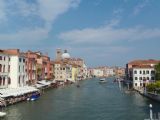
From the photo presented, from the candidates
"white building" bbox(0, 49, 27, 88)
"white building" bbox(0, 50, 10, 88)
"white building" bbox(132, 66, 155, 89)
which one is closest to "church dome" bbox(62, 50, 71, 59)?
"white building" bbox(132, 66, 155, 89)

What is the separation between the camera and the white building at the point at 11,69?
2054 inches

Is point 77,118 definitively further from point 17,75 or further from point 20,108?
point 17,75

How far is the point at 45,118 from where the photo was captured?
3403 centimetres

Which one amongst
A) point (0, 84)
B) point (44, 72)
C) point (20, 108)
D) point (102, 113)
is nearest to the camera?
point (102, 113)

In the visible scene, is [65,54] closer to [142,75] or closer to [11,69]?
[142,75]

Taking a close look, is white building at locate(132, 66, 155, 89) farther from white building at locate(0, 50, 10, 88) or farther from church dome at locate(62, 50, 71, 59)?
church dome at locate(62, 50, 71, 59)

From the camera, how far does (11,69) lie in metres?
55.4

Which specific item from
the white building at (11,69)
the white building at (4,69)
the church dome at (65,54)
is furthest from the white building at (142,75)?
the church dome at (65,54)

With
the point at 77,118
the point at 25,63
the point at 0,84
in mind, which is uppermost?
the point at 25,63

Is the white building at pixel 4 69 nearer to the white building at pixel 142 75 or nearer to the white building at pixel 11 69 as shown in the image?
the white building at pixel 11 69

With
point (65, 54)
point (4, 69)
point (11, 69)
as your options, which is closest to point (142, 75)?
point (11, 69)

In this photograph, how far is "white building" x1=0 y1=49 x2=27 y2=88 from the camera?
52.2 m

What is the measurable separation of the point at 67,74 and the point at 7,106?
83189 millimetres

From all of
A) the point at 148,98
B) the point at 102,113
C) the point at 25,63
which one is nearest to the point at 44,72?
the point at 25,63
